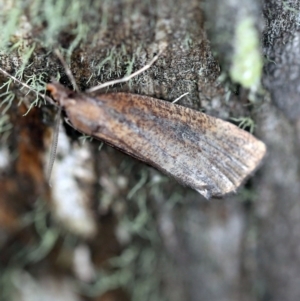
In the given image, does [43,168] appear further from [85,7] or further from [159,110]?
[85,7]

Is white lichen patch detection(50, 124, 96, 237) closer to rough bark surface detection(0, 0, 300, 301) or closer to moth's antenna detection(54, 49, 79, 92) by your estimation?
rough bark surface detection(0, 0, 300, 301)

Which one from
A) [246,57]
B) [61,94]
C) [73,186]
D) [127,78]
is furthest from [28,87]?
[246,57]

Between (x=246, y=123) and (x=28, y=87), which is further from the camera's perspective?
(x=246, y=123)

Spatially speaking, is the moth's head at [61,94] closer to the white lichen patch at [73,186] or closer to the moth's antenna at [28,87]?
the moth's antenna at [28,87]

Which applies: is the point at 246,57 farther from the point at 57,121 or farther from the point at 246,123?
the point at 57,121

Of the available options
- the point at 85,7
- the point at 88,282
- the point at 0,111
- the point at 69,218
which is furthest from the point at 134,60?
the point at 88,282
